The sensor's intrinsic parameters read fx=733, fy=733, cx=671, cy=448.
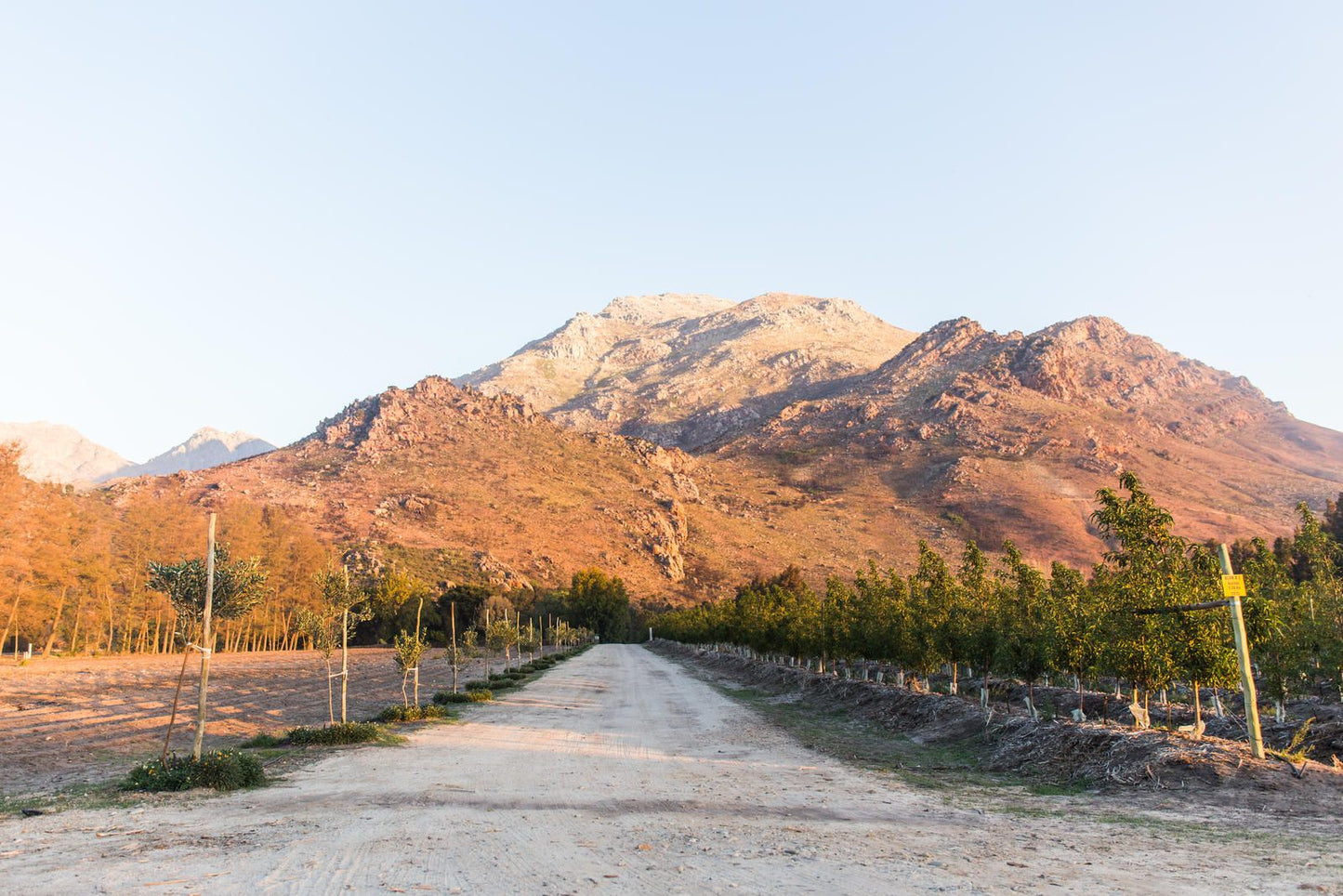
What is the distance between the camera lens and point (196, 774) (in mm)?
13773

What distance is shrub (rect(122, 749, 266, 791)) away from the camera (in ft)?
44.3

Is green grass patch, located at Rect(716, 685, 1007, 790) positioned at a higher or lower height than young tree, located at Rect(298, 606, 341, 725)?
lower

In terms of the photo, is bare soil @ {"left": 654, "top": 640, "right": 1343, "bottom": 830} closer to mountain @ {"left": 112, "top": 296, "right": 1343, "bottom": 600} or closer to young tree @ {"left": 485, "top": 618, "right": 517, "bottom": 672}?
young tree @ {"left": 485, "top": 618, "right": 517, "bottom": 672}

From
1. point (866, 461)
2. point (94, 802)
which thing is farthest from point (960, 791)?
point (866, 461)

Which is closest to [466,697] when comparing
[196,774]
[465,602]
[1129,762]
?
[196,774]

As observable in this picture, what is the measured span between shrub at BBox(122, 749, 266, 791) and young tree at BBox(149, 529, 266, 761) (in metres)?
0.29

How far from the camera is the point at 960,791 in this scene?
13.9 meters

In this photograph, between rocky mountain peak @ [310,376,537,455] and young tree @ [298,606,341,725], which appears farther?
rocky mountain peak @ [310,376,537,455]

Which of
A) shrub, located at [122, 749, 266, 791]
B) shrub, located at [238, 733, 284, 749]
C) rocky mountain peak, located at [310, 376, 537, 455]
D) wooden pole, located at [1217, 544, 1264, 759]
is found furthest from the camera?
rocky mountain peak, located at [310, 376, 537, 455]

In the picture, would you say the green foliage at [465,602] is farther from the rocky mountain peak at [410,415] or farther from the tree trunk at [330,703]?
the tree trunk at [330,703]

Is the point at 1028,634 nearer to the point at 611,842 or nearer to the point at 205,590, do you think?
the point at 611,842

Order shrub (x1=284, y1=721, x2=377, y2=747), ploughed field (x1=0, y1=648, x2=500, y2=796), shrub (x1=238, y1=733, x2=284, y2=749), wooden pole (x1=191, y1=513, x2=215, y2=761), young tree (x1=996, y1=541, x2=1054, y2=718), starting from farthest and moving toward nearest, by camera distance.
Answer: young tree (x1=996, y1=541, x2=1054, y2=718)
shrub (x1=284, y1=721, x2=377, y2=747)
shrub (x1=238, y1=733, x2=284, y2=749)
ploughed field (x1=0, y1=648, x2=500, y2=796)
wooden pole (x1=191, y1=513, x2=215, y2=761)

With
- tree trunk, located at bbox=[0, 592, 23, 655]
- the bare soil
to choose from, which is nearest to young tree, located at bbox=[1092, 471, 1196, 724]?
the bare soil

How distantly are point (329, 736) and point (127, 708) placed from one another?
1574 centimetres
